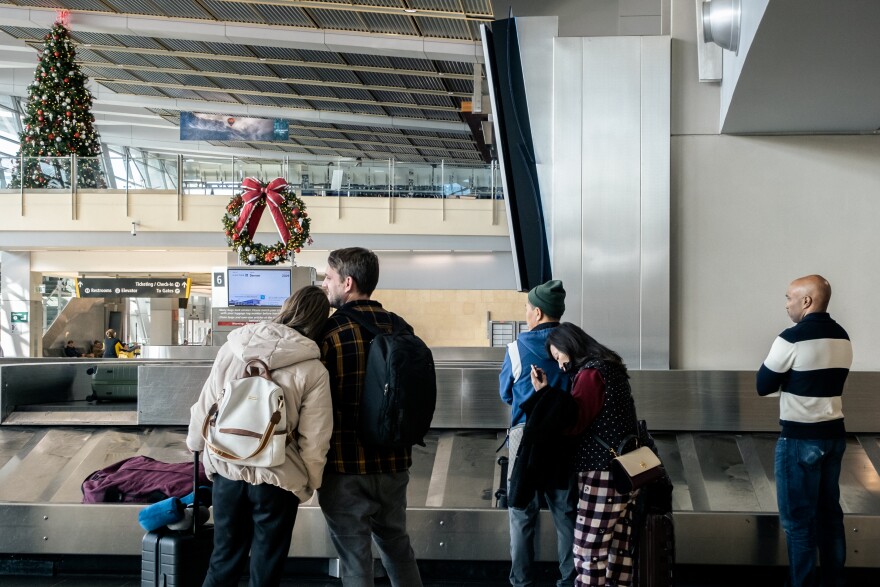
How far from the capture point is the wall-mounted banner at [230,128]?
3019 cm

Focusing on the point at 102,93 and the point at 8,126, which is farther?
the point at 8,126

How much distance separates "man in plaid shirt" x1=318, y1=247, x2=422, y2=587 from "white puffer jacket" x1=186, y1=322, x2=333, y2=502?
120mm

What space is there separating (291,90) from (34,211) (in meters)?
9.62

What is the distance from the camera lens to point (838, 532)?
14.5 feet

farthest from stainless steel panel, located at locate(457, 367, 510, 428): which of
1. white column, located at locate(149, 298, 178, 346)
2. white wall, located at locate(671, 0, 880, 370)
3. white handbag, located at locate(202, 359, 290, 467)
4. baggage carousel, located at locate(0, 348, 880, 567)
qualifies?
white column, located at locate(149, 298, 178, 346)

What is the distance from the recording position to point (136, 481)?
5.14 m

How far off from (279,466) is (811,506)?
2.67 meters

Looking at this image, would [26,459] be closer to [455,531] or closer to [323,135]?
[455,531]

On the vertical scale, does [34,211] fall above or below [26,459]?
above

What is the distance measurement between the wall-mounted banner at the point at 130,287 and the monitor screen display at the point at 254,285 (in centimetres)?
1399

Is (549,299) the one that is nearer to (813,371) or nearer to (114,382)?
(813,371)

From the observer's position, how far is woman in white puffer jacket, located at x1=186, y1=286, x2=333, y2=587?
3236 millimetres

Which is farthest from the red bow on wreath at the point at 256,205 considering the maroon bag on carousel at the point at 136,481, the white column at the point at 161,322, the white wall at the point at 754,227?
the white column at the point at 161,322

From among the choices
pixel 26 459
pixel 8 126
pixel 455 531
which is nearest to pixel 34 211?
pixel 8 126
